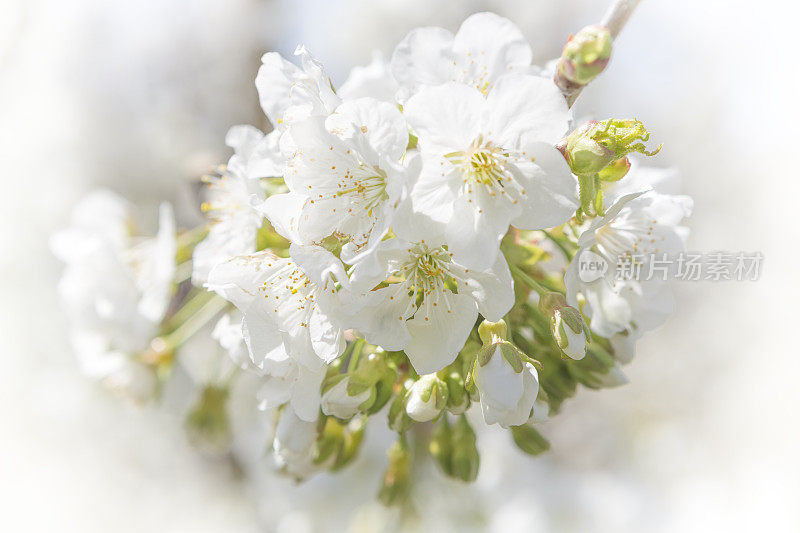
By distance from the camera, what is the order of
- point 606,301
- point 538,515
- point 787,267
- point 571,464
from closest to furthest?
point 606,301 < point 538,515 < point 571,464 < point 787,267

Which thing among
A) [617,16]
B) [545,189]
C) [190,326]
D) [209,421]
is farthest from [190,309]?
[617,16]

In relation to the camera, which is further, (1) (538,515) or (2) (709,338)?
(2) (709,338)

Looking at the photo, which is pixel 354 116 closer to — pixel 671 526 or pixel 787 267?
pixel 671 526

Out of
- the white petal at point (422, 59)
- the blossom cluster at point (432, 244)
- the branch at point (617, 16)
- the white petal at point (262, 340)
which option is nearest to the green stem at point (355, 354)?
the blossom cluster at point (432, 244)

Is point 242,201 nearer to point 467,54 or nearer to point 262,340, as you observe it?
point 262,340

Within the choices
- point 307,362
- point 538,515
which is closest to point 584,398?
point 538,515
